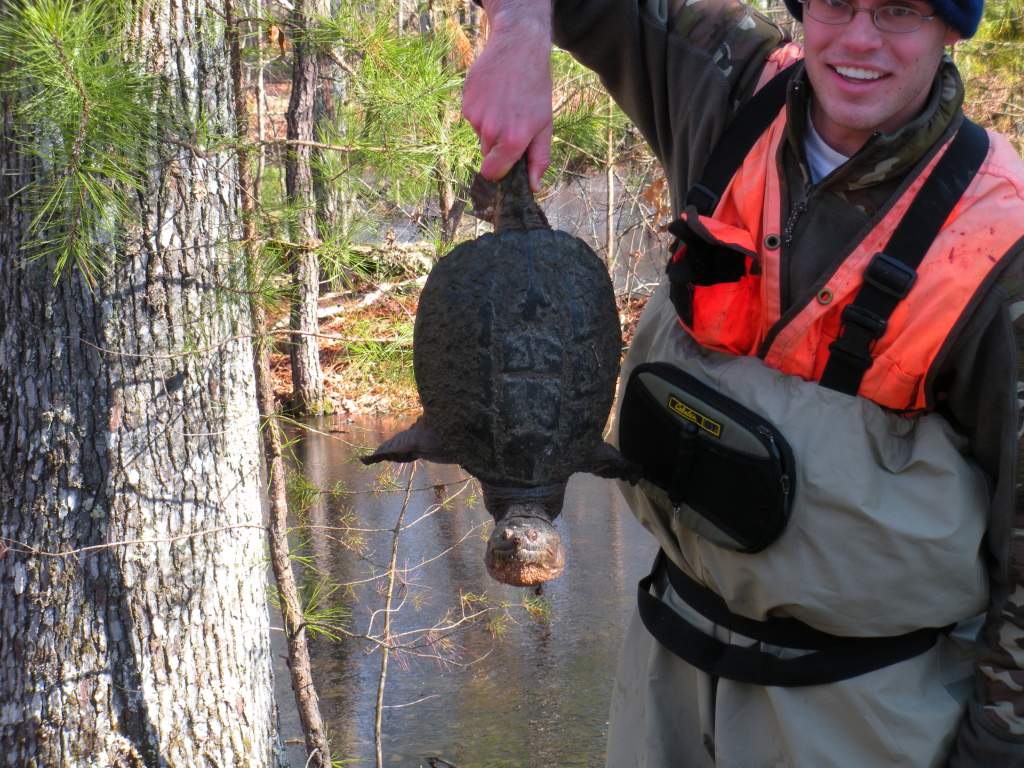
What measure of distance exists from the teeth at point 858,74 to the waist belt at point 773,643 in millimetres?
915

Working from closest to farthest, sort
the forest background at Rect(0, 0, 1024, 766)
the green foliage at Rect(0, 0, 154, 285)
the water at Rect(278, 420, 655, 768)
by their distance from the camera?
the green foliage at Rect(0, 0, 154, 285) → the forest background at Rect(0, 0, 1024, 766) → the water at Rect(278, 420, 655, 768)

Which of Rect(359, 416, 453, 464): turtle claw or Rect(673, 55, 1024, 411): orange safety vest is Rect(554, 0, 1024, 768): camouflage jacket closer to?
Rect(673, 55, 1024, 411): orange safety vest

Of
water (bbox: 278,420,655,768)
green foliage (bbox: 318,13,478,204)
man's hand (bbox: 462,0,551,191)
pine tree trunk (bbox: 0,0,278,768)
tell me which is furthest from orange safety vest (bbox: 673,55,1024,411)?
water (bbox: 278,420,655,768)

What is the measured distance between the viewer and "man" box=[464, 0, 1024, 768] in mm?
1571

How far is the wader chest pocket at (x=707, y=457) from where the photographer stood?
1.63 m

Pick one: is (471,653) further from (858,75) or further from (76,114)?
(858,75)

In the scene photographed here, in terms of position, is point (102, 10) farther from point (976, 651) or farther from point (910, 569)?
point (976, 651)

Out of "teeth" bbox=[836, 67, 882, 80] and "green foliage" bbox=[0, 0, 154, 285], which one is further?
"green foliage" bbox=[0, 0, 154, 285]

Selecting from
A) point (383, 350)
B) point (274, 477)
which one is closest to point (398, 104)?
point (383, 350)

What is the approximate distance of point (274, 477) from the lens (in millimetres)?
3082

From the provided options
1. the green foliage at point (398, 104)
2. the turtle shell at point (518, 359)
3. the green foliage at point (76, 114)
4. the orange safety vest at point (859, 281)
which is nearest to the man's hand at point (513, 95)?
the turtle shell at point (518, 359)

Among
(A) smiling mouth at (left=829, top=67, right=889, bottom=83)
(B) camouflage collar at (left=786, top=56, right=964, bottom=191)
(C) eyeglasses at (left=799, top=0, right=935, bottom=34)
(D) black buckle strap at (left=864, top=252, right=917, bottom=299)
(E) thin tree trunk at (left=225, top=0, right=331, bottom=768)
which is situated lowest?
(E) thin tree trunk at (left=225, top=0, right=331, bottom=768)

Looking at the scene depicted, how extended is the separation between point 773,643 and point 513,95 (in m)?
1.04

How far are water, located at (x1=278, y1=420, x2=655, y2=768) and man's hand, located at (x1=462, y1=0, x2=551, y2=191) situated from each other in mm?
→ 1902
